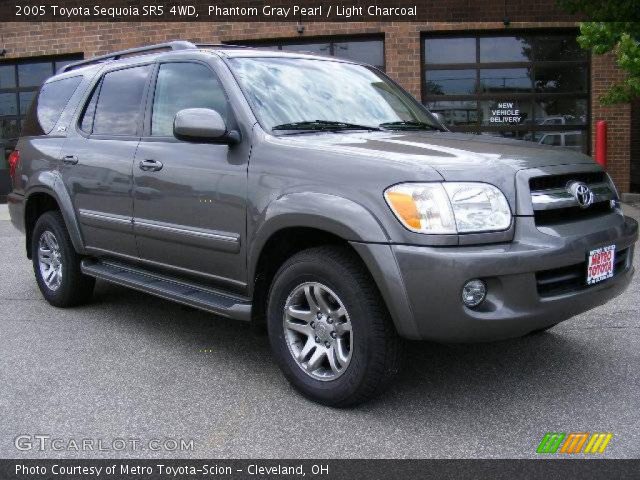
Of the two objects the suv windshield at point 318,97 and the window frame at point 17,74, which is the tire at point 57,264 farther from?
the window frame at point 17,74

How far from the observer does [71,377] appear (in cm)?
394

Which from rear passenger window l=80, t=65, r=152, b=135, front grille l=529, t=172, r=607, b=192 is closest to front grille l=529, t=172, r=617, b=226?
front grille l=529, t=172, r=607, b=192

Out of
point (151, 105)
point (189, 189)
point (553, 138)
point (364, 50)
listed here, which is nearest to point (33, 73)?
point (364, 50)

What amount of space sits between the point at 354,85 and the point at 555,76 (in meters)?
9.91

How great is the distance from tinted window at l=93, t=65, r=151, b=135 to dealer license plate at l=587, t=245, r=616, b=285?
10.0 ft

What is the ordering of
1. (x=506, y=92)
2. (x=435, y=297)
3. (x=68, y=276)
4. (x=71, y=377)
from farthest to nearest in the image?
(x=506, y=92) < (x=68, y=276) < (x=71, y=377) < (x=435, y=297)

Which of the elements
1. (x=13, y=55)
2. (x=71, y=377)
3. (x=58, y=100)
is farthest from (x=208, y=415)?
(x=13, y=55)

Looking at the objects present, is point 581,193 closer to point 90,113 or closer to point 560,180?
point 560,180

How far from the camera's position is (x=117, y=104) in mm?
4883

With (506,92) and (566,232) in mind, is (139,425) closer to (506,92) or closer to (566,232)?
(566,232)

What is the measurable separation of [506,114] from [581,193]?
10.3 metres

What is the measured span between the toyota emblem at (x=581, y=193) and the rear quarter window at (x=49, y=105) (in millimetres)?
3948

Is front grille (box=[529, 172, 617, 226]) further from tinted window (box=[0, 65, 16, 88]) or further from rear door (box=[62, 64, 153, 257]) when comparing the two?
tinted window (box=[0, 65, 16, 88])

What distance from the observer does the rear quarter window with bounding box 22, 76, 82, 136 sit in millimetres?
5527
